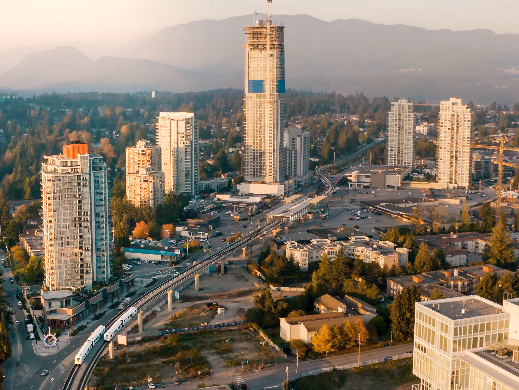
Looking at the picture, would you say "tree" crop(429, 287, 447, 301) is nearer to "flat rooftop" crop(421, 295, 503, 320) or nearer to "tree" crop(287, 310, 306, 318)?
"tree" crop(287, 310, 306, 318)

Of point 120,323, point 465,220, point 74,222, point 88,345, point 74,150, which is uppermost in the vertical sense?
A: point 74,150

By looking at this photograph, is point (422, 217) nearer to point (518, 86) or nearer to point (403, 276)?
point (403, 276)

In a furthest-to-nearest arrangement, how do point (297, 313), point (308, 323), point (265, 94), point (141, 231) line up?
point (265, 94) < point (141, 231) < point (297, 313) < point (308, 323)

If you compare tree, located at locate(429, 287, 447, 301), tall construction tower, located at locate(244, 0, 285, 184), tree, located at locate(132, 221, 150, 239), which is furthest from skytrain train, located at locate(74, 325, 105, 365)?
tall construction tower, located at locate(244, 0, 285, 184)

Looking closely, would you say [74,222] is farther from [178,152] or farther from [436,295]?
[178,152]

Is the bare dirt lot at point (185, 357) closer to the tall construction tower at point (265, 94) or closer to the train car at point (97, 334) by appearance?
the train car at point (97, 334)

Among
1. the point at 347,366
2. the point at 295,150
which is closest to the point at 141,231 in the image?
the point at 347,366
